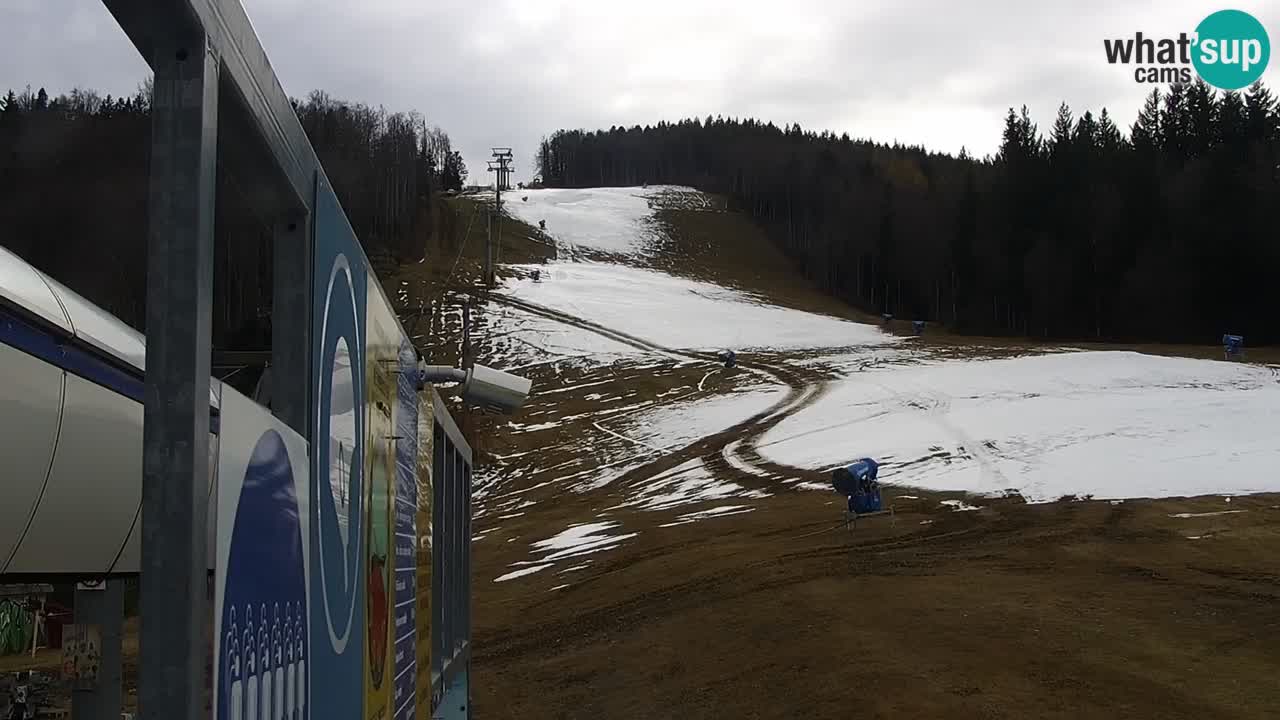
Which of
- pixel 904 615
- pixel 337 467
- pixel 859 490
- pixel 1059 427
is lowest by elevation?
pixel 904 615

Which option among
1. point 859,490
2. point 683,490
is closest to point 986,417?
point 683,490

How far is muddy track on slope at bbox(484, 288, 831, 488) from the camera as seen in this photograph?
30.5 meters

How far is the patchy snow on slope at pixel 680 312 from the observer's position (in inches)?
2228

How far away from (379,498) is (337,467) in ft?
2.23

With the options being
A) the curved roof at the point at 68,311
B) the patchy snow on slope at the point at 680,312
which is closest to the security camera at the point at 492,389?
the curved roof at the point at 68,311

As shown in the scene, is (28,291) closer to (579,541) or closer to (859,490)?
(859,490)

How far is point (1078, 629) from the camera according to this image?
1622 centimetres

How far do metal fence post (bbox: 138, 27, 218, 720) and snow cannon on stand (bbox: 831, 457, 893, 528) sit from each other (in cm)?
2230

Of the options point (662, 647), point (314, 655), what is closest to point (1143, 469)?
point (662, 647)

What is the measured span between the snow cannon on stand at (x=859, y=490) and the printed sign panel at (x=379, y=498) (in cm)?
2033

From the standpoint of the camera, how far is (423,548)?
15.8 feet

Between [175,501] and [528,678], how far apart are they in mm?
15931

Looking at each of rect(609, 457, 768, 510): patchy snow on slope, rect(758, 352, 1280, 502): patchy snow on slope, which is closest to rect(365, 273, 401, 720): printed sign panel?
rect(758, 352, 1280, 502): patchy snow on slope

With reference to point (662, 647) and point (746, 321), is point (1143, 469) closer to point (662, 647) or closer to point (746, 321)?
point (662, 647)
